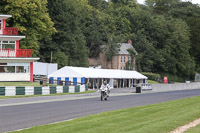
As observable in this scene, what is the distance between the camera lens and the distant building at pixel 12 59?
49.4 meters

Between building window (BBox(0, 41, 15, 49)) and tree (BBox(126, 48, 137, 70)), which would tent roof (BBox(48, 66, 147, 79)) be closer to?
building window (BBox(0, 41, 15, 49))

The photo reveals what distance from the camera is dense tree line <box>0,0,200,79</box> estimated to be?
77938 mm

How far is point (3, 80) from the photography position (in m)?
49.0

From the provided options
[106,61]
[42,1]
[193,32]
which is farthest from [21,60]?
[193,32]

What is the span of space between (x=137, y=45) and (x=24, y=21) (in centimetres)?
5280

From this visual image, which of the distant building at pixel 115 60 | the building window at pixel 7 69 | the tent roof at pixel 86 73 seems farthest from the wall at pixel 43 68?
the distant building at pixel 115 60

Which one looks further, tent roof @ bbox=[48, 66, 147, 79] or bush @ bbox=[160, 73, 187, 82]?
bush @ bbox=[160, 73, 187, 82]

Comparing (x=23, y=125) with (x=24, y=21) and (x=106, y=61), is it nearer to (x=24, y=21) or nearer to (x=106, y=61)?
(x=24, y=21)

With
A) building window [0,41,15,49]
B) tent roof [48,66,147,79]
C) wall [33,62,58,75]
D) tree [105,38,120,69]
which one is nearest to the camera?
building window [0,41,15,49]

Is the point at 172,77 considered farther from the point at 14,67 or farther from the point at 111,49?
the point at 14,67

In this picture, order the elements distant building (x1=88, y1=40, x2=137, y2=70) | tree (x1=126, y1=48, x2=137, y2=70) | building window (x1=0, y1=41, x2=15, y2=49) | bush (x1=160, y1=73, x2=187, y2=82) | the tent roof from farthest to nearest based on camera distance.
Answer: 1. bush (x1=160, y1=73, x2=187, y2=82)
2. tree (x1=126, y1=48, x2=137, y2=70)
3. distant building (x1=88, y1=40, x2=137, y2=70)
4. the tent roof
5. building window (x1=0, y1=41, x2=15, y2=49)

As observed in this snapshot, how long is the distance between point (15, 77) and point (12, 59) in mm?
2199

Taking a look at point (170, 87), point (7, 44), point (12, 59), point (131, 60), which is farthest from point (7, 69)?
point (131, 60)

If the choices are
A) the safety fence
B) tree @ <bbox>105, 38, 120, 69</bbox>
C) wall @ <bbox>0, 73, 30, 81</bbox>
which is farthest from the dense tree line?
the safety fence
